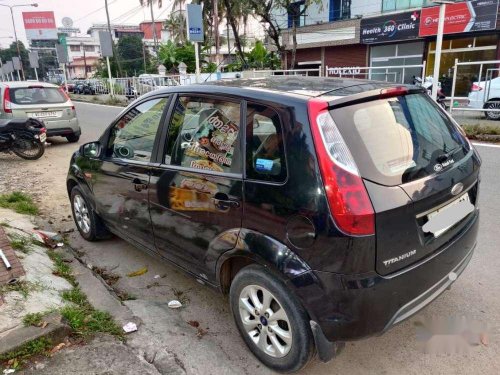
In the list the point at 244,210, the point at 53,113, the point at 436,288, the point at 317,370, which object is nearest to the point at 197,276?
the point at 244,210

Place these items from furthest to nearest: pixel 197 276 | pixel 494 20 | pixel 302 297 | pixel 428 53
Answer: pixel 428 53 < pixel 494 20 < pixel 197 276 < pixel 302 297

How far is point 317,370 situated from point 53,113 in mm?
9974

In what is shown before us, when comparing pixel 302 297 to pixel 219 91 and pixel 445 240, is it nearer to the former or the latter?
pixel 445 240

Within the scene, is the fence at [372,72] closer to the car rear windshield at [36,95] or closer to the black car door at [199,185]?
the car rear windshield at [36,95]

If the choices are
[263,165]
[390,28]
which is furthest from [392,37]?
[263,165]

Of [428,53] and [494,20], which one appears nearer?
A: [494,20]

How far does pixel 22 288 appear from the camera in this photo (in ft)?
10.6

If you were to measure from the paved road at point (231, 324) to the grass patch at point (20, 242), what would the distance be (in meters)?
0.51

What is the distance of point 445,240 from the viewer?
2.40 metres

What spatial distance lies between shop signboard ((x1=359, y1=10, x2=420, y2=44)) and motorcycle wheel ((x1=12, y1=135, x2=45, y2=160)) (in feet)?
62.5

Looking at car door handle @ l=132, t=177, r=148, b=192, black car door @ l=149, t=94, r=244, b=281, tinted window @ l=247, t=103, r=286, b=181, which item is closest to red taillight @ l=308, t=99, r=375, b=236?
tinted window @ l=247, t=103, r=286, b=181

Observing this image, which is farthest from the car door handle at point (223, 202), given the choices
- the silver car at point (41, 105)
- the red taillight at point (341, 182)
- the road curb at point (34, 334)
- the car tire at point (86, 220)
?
the silver car at point (41, 105)

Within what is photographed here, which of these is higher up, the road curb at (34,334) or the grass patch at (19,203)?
the road curb at (34,334)

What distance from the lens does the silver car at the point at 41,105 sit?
974 cm
